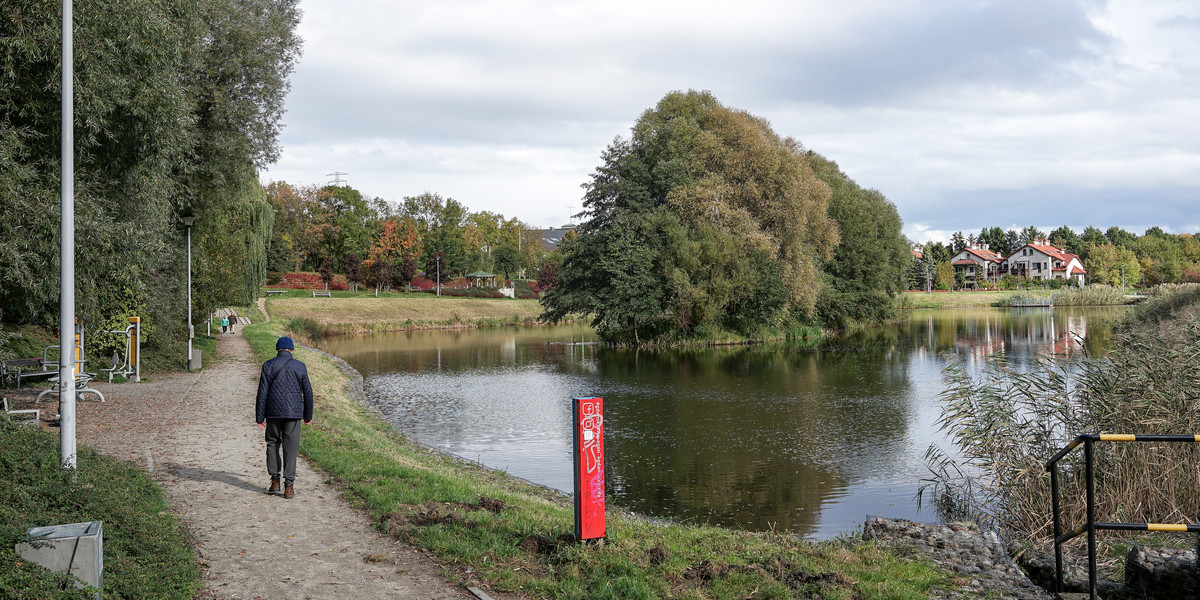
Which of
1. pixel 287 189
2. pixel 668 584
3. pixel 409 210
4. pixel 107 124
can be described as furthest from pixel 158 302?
pixel 409 210

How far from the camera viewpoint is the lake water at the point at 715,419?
12.1m

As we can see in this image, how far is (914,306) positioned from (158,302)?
85.7 meters

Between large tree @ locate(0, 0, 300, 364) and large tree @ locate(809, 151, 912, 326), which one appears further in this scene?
large tree @ locate(809, 151, 912, 326)

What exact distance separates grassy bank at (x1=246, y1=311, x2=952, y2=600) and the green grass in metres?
1.89

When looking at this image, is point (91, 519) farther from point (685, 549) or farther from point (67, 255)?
point (685, 549)

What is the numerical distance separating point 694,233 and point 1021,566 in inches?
1249

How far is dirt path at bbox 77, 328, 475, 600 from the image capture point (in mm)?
5934

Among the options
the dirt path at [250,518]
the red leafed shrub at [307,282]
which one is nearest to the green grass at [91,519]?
the dirt path at [250,518]

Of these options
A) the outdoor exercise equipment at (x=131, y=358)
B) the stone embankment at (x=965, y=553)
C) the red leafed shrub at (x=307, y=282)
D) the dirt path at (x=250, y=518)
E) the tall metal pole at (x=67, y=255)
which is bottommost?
the stone embankment at (x=965, y=553)

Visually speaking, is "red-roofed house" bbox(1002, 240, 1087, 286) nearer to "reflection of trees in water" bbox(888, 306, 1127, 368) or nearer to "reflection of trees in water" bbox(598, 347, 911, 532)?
"reflection of trees in water" bbox(888, 306, 1127, 368)

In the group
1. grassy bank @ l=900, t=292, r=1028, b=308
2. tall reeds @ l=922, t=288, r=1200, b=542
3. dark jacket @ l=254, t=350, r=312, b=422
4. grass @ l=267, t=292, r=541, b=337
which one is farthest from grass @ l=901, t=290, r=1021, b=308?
dark jacket @ l=254, t=350, r=312, b=422

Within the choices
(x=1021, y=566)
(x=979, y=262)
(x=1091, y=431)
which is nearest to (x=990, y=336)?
(x=1091, y=431)

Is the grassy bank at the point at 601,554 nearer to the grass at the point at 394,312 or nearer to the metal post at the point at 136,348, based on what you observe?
the metal post at the point at 136,348

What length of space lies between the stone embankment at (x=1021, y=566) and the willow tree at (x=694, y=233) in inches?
1172
